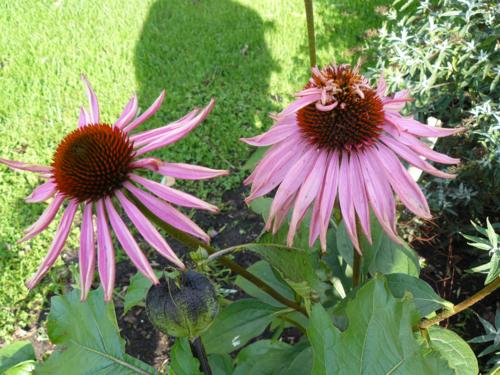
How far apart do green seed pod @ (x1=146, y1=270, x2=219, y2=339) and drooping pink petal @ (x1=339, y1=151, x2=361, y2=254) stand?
0.73 ft

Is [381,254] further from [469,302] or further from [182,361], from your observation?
[182,361]

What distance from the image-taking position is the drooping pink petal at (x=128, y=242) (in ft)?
2.34

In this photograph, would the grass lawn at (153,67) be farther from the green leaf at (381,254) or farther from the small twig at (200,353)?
the small twig at (200,353)

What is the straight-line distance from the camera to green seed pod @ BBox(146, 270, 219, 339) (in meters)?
0.72

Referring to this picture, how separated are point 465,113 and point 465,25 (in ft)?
0.90

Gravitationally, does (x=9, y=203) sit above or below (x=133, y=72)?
below

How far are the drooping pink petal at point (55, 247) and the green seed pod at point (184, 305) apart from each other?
0.51ft

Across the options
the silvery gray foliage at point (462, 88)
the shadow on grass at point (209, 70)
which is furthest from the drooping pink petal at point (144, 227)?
the shadow on grass at point (209, 70)

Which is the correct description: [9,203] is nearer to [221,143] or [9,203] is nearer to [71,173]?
[221,143]

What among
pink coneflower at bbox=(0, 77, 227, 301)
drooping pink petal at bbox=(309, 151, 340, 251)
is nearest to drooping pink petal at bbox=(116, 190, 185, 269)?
pink coneflower at bbox=(0, 77, 227, 301)

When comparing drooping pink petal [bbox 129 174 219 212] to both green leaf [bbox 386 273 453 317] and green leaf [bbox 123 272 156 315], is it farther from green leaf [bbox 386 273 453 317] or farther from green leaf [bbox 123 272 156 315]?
green leaf [bbox 386 273 453 317]

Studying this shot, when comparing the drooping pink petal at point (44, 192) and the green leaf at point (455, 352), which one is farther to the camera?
the green leaf at point (455, 352)

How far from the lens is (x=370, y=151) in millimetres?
835

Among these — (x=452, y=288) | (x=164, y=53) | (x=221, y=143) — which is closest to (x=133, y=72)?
(x=164, y=53)
